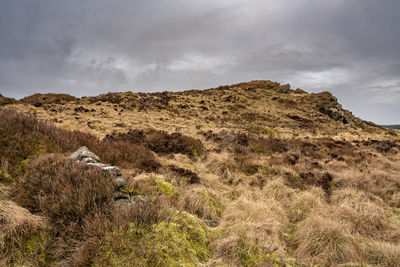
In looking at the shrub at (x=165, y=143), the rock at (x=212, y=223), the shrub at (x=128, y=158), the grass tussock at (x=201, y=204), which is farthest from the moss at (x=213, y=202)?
the shrub at (x=165, y=143)

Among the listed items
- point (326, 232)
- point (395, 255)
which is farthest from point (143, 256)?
point (395, 255)

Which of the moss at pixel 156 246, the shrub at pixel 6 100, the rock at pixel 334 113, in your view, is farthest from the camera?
the rock at pixel 334 113

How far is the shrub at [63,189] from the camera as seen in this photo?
2766 mm

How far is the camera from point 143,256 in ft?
7.39

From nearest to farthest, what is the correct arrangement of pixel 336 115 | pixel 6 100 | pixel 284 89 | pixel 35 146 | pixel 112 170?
pixel 112 170, pixel 35 146, pixel 6 100, pixel 336 115, pixel 284 89

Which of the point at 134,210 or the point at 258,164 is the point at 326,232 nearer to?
the point at 134,210

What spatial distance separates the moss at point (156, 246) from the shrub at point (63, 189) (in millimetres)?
693

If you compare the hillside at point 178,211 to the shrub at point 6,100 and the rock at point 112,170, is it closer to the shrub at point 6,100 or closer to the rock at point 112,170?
the rock at point 112,170

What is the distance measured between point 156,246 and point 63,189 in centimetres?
184

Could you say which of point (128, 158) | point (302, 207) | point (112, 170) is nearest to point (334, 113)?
point (302, 207)

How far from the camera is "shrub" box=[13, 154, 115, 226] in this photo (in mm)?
2766

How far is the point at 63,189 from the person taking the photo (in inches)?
123

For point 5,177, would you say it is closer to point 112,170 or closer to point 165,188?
point 112,170

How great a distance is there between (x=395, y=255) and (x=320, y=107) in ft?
115
